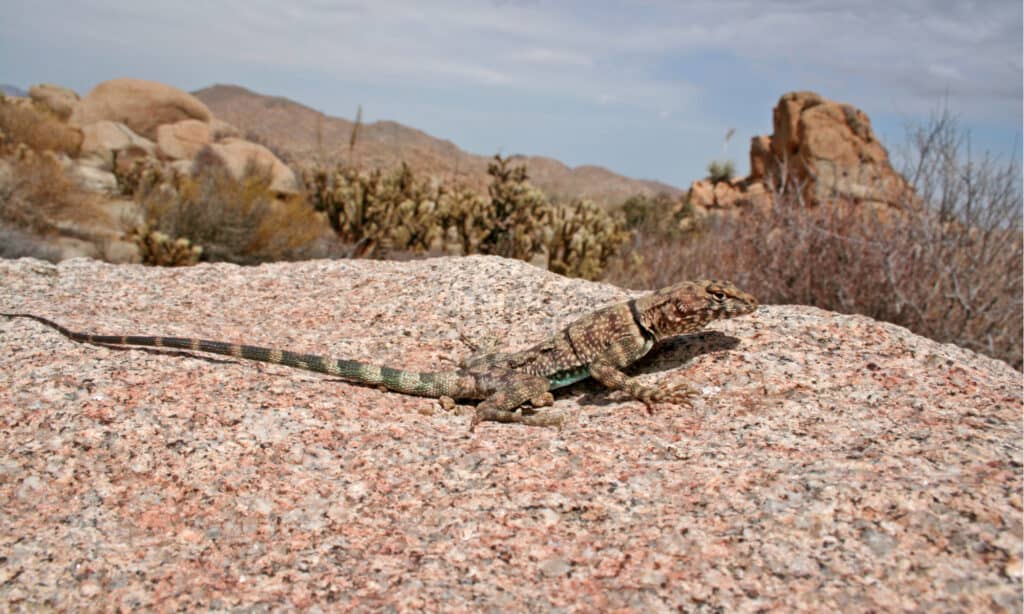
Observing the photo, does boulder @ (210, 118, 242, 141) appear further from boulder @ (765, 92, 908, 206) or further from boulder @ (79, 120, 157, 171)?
boulder @ (765, 92, 908, 206)

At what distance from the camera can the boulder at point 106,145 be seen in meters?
17.3

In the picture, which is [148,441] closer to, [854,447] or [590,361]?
[590,361]

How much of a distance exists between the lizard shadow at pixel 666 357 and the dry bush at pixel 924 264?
3.08m

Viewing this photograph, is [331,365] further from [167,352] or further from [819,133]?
[819,133]

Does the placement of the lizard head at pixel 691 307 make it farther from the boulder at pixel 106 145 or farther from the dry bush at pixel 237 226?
the boulder at pixel 106 145

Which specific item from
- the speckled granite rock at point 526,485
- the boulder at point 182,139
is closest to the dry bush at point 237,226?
the speckled granite rock at point 526,485

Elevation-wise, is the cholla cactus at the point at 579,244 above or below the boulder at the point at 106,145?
below

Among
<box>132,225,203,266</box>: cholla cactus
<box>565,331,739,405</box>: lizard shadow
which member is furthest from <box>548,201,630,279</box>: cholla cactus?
<box>565,331,739,405</box>: lizard shadow

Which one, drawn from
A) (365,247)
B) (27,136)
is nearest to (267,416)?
(365,247)

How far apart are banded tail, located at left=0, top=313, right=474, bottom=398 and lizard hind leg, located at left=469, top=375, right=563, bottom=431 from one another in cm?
21

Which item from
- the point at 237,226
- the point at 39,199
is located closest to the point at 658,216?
the point at 237,226

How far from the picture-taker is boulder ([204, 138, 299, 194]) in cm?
1602

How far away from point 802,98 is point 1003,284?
14.2m

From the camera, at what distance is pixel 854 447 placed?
8.22 ft
